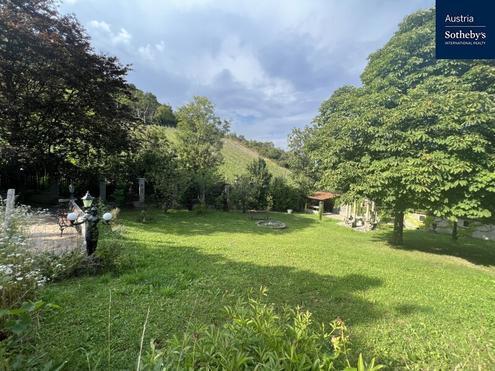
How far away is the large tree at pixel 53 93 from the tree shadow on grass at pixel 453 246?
13134mm

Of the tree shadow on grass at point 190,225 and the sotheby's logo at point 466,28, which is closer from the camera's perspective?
the sotheby's logo at point 466,28

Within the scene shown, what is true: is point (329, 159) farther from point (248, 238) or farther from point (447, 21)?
point (447, 21)

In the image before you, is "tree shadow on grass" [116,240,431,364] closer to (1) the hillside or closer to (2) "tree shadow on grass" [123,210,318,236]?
(2) "tree shadow on grass" [123,210,318,236]

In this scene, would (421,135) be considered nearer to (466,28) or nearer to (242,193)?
(466,28)

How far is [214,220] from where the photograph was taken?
525 inches

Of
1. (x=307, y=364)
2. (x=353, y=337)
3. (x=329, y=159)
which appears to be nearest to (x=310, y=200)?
(x=329, y=159)

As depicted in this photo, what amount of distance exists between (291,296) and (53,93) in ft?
40.4

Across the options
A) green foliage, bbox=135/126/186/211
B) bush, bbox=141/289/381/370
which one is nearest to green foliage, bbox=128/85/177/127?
green foliage, bbox=135/126/186/211

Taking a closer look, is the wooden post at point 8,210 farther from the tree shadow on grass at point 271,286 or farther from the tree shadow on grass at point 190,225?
the tree shadow on grass at point 190,225

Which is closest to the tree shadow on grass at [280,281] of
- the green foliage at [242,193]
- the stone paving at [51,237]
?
the stone paving at [51,237]

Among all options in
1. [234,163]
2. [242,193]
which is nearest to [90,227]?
[242,193]

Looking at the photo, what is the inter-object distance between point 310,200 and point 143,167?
13311 millimetres

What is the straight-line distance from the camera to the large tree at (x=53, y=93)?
391 inches

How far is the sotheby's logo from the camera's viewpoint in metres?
4.82
